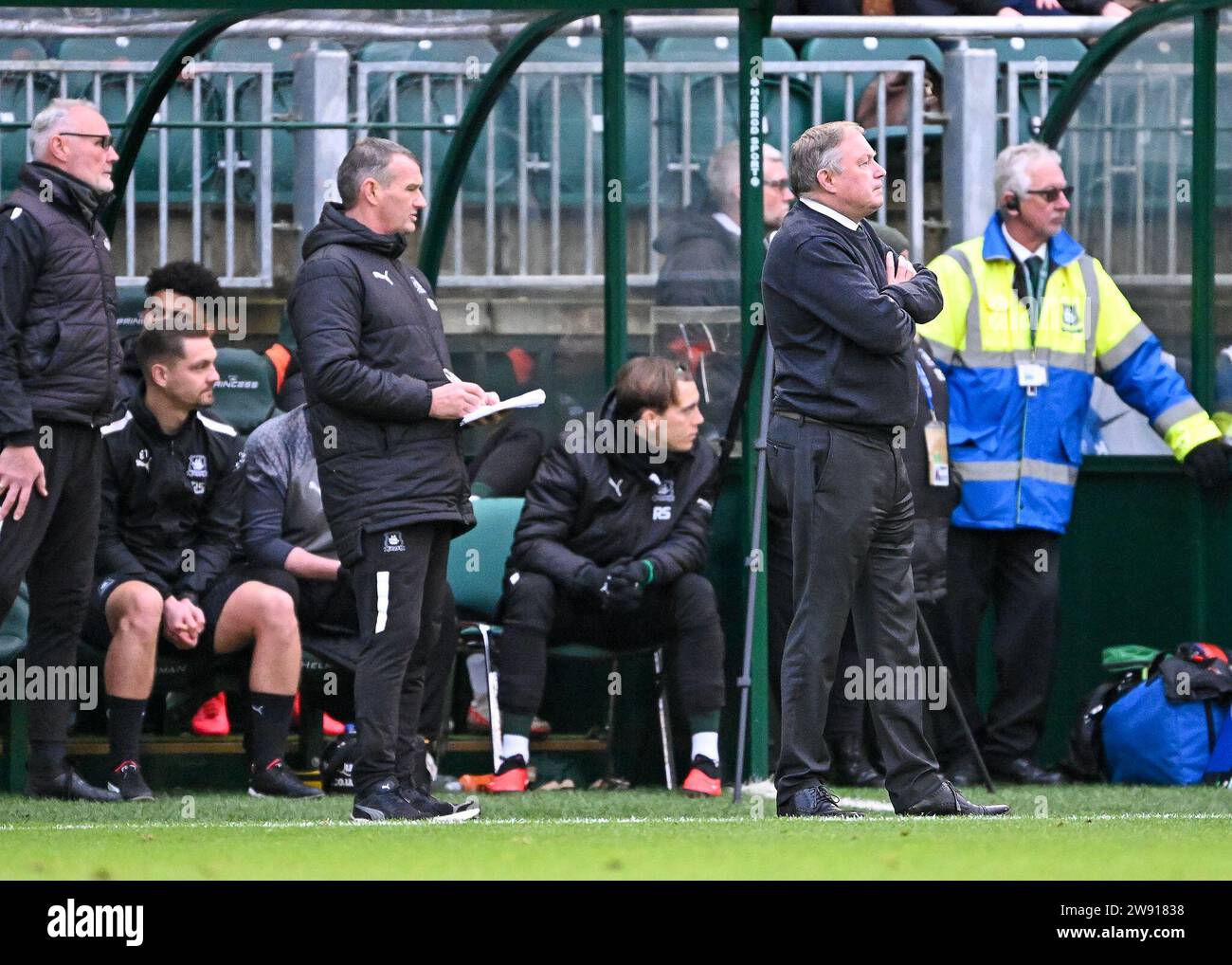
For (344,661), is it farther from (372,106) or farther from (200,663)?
(372,106)

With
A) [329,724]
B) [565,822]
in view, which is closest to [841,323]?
[565,822]

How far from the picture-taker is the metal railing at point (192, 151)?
982 centimetres

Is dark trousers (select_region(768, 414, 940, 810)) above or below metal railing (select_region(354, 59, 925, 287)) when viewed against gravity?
below

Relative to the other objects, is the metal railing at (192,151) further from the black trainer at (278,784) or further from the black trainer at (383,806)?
the black trainer at (383,806)

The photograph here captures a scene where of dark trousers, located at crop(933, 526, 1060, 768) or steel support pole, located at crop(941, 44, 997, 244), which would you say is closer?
dark trousers, located at crop(933, 526, 1060, 768)

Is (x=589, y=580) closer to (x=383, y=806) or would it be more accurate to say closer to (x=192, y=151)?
(x=383, y=806)

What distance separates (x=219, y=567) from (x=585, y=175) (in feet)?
8.02

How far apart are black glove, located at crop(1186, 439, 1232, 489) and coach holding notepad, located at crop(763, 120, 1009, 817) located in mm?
3015

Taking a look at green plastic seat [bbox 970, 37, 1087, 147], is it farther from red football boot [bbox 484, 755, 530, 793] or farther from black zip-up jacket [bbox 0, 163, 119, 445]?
black zip-up jacket [bbox 0, 163, 119, 445]

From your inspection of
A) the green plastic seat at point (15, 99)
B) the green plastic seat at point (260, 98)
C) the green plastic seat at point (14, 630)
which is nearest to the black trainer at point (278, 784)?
the green plastic seat at point (14, 630)

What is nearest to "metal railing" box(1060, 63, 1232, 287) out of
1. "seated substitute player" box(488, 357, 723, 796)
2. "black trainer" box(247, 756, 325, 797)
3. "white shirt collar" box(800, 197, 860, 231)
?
"seated substitute player" box(488, 357, 723, 796)

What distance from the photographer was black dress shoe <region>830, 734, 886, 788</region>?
9273mm

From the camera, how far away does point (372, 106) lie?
401 inches

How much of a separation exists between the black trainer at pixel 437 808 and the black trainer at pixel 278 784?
1.08 meters
